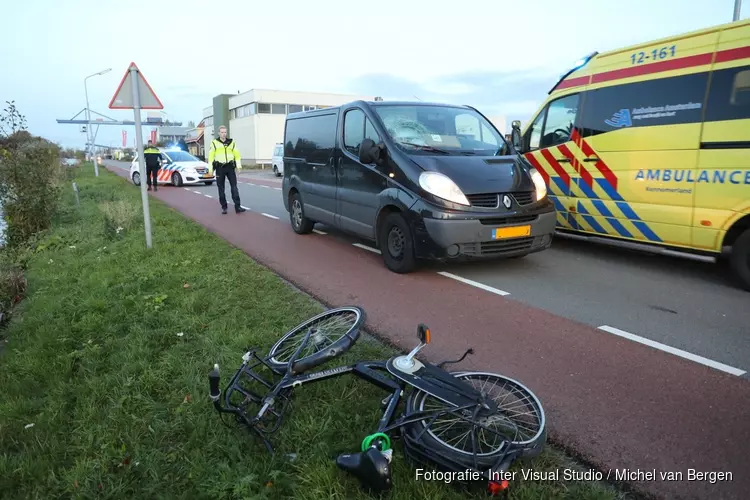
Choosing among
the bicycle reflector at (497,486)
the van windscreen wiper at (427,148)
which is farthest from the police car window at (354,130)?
the bicycle reflector at (497,486)

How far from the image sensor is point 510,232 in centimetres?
581

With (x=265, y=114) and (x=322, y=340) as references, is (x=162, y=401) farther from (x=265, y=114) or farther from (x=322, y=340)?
(x=265, y=114)

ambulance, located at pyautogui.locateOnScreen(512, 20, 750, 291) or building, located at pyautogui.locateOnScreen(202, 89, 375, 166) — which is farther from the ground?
building, located at pyautogui.locateOnScreen(202, 89, 375, 166)

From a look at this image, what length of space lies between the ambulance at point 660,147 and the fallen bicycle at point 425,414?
4139 mm

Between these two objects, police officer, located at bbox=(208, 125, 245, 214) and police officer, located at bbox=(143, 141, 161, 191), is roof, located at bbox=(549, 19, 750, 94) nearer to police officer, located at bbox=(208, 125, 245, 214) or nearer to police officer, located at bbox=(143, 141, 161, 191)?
police officer, located at bbox=(208, 125, 245, 214)

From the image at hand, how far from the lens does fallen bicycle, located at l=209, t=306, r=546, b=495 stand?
2268mm

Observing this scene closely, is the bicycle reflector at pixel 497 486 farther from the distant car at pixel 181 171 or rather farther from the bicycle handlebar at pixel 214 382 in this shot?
the distant car at pixel 181 171

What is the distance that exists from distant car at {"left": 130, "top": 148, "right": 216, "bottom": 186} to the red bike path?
55.0 ft

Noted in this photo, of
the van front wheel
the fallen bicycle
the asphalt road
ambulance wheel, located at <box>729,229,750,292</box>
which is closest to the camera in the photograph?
the fallen bicycle

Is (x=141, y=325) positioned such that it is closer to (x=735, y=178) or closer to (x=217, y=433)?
(x=217, y=433)

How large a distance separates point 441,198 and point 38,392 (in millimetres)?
4079

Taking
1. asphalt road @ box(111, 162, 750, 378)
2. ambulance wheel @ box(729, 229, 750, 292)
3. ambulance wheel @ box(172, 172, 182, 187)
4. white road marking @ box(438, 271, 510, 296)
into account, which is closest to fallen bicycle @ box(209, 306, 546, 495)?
asphalt road @ box(111, 162, 750, 378)

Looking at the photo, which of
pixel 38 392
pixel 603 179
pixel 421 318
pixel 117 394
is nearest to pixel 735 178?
pixel 603 179

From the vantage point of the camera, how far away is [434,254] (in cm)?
577
